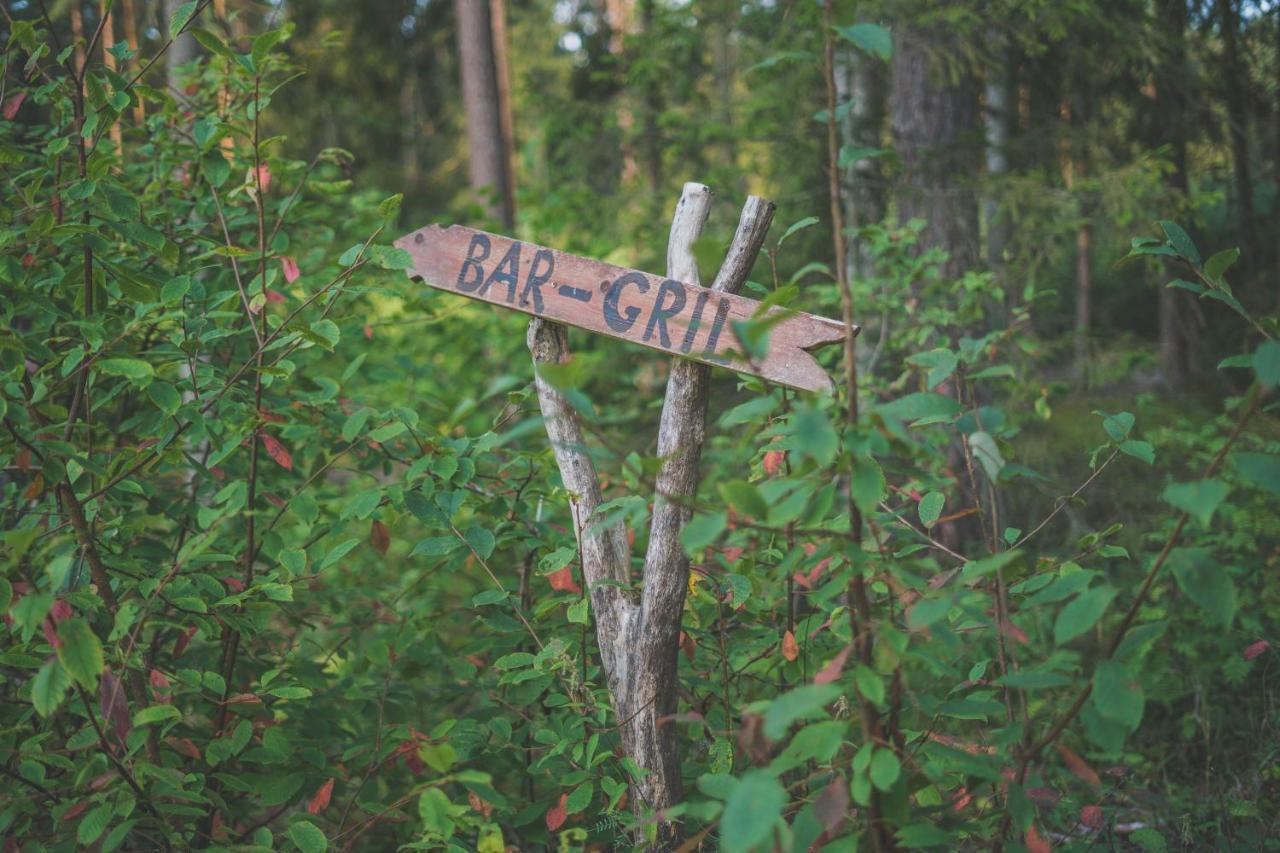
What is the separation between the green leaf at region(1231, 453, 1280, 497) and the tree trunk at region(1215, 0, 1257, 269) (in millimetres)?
5774

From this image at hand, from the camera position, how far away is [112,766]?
1790 mm

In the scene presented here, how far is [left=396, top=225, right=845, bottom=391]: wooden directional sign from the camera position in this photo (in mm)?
1787

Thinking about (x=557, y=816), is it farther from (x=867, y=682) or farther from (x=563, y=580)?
(x=867, y=682)

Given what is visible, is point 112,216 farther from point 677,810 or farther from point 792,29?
point 792,29

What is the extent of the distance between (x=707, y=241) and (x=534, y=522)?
1.39 meters

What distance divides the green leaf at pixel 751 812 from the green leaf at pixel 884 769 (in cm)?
18

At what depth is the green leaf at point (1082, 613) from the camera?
3.95ft

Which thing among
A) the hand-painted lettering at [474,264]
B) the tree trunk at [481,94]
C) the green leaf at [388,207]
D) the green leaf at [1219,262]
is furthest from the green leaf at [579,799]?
the tree trunk at [481,94]

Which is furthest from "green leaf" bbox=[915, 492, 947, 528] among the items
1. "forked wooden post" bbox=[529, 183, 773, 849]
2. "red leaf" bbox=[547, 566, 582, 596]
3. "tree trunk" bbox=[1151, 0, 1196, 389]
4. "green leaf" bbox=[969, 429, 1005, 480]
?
"tree trunk" bbox=[1151, 0, 1196, 389]

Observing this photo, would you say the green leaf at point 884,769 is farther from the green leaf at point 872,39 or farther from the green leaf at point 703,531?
the green leaf at point 872,39

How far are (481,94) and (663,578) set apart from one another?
7055mm

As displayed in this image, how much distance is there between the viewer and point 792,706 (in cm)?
116

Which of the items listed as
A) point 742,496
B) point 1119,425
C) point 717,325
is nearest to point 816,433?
point 742,496

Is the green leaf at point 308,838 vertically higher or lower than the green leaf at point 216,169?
lower
